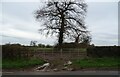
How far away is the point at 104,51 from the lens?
34.4 m

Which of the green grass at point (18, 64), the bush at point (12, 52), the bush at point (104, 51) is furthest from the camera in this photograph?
the bush at point (104, 51)

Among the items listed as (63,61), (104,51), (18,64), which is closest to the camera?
(18,64)

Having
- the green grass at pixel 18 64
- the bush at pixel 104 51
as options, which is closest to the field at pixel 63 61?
the green grass at pixel 18 64

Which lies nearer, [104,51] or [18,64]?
[18,64]

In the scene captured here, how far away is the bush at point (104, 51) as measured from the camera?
33.8 meters

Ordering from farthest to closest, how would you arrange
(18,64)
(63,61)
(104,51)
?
(104,51) → (63,61) → (18,64)

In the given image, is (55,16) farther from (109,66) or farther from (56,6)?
(109,66)

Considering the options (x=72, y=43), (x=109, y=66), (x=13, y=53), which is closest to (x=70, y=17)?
(x=72, y=43)

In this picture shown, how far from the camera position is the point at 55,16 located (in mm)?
45062

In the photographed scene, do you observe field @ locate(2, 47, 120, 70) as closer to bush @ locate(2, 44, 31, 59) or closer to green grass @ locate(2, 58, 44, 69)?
Answer: green grass @ locate(2, 58, 44, 69)

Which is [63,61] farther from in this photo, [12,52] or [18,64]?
[12,52]

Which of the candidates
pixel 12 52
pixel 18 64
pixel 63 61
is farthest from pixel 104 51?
pixel 18 64

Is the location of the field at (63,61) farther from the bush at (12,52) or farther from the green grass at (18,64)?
the bush at (12,52)

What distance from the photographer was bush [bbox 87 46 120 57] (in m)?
33.8
